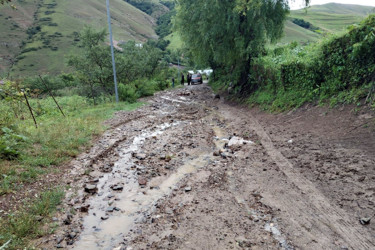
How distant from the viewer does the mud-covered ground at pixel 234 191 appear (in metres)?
3.48

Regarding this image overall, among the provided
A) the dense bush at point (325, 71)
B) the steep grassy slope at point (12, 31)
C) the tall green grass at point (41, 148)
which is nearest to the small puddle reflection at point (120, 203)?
the tall green grass at point (41, 148)

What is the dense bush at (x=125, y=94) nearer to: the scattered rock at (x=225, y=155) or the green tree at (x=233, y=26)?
the green tree at (x=233, y=26)

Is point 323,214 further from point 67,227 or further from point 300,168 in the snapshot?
point 67,227

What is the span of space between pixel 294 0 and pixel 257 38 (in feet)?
10.1

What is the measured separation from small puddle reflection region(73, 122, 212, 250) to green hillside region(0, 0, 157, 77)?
52023 millimetres

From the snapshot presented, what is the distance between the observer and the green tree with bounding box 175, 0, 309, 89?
45.1 feet

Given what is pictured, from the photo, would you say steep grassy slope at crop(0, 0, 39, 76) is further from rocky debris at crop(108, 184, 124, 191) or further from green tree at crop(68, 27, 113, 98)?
rocky debris at crop(108, 184, 124, 191)

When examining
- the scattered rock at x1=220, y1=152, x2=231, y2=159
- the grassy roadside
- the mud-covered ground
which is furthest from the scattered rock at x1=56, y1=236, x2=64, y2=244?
the scattered rock at x1=220, y1=152, x2=231, y2=159

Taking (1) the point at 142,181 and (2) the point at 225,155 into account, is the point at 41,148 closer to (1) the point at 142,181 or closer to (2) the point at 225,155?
(1) the point at 142,181

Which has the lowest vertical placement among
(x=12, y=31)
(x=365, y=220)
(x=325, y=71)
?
(x=365, y=220)

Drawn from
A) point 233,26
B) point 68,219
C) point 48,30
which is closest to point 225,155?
point 68,219

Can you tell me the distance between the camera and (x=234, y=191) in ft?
15.9

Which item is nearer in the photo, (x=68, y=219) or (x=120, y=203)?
(x=68, y=219)

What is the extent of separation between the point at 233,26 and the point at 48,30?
90646mm
